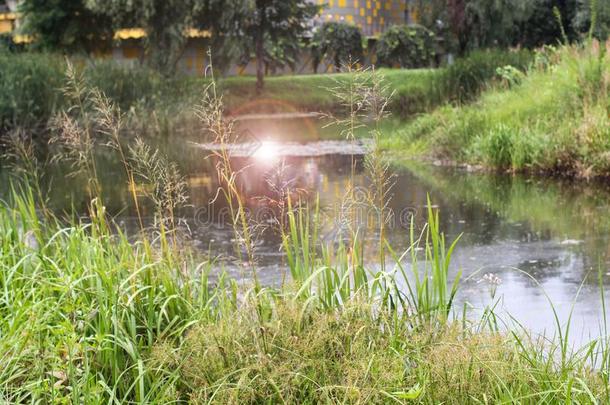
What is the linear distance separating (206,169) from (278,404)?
1032 cm

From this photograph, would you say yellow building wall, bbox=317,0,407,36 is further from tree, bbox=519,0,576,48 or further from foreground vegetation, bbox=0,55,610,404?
foreground vegetation, bbox=0,55,610,404

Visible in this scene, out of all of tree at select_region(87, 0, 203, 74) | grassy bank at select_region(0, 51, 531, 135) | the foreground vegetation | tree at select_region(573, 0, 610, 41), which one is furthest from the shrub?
the foreground vegetation

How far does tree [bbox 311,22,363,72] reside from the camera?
33.4 metres

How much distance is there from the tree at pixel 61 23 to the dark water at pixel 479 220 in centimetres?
1405

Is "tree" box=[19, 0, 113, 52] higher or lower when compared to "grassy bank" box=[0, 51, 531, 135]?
higher

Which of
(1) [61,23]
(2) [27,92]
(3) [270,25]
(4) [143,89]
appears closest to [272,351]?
(2) [27,92]

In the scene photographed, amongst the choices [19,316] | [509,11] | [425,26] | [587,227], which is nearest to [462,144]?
[587,227]

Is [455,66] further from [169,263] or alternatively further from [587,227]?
[169,263]

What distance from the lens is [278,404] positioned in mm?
3107

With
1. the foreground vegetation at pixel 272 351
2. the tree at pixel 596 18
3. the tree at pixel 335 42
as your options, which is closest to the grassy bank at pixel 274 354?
the foreground vegetation at pixel 272 351

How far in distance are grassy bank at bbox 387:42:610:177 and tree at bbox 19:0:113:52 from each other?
1519cm

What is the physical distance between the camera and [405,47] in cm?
3491

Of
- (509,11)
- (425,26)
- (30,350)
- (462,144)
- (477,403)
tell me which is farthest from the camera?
(425,26)

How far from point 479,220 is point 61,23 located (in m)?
21.6
